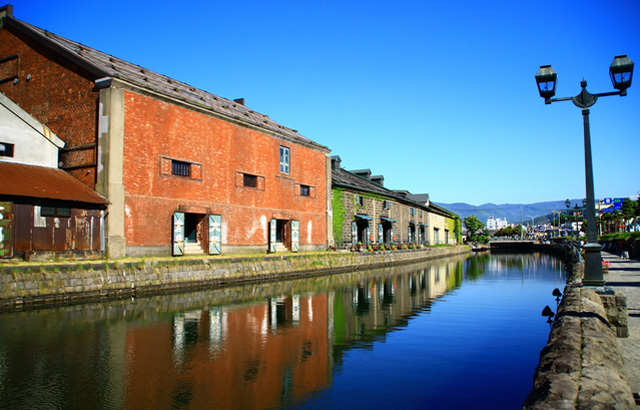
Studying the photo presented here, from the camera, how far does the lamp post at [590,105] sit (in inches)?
406

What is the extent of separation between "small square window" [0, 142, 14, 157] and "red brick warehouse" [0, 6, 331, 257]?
2.43 meters

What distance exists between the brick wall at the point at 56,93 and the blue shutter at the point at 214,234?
634cm

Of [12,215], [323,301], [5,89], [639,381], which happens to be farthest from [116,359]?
[5,89]

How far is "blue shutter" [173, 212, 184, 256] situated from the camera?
2259 cm

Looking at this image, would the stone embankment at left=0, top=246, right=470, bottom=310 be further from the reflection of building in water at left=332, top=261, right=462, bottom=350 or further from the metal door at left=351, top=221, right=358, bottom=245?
the metal door at left=351, top=221, right=358, bottom=245

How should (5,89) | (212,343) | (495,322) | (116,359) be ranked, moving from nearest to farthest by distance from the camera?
(116,359)
(212,343)
(495,322)
(5,89)

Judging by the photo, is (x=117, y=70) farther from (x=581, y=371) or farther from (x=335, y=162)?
(x=335, y=162)

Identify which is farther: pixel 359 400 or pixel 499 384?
pixel 499 384

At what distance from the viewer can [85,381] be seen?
293 inches

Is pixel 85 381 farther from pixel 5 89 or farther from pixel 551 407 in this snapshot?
pixel 5 89

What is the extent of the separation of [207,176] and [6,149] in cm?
901

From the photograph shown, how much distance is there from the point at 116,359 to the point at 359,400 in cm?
471

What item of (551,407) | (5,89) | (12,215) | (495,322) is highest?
(5,89)

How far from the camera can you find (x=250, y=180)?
28781 millimetres
